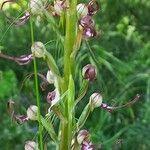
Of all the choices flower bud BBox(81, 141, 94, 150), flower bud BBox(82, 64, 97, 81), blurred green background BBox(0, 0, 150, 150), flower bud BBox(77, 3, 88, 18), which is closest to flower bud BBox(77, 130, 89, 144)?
flower bud BBox(81, 141, 94, 150)

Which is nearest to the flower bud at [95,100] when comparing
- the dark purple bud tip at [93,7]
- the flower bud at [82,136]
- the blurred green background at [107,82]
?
the flower bud at [82,136]

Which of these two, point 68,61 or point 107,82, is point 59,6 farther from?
point 107,82

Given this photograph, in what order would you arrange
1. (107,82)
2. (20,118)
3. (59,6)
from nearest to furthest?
(59,6), (20,118), (107,82)

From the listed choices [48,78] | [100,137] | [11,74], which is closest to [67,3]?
[48,78]

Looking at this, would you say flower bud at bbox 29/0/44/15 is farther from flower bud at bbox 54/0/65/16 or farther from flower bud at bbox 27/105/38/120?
flower bud at bbox 27/105/38/120

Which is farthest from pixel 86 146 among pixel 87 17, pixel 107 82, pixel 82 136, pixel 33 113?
pixel 107 82

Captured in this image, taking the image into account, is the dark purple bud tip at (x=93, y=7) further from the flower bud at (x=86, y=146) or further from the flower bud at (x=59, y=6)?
the flower bud at (x=86, y=146)

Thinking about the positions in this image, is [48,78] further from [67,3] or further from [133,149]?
[133,149]
